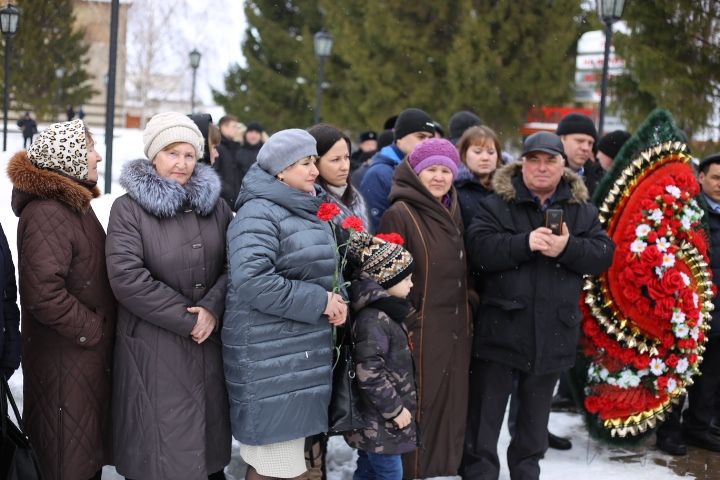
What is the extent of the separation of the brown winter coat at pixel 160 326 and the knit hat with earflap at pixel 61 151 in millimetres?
192

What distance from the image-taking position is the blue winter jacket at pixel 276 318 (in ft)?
10.0

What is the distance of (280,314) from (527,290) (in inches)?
56.0

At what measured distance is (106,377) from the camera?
3.27 meters

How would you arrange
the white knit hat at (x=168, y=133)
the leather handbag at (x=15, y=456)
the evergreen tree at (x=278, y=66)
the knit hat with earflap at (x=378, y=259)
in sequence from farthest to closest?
the evergreen tree at (x=278, y=66)
the knit hat with earflap at (x=378, y=259)
the white knit hat at (x=168, y=133)
the leather handbag at (x=15, y=456)

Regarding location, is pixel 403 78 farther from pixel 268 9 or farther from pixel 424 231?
pixel 424 231

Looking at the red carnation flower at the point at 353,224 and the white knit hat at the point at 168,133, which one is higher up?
the white knit hat at the point at 168,133

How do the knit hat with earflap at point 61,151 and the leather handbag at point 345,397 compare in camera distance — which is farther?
the leather handbag at point 345,397

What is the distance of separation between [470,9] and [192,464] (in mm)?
16720

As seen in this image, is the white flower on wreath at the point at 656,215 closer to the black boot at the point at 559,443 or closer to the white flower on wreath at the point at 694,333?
the white flower on wreath at the point at 694,333

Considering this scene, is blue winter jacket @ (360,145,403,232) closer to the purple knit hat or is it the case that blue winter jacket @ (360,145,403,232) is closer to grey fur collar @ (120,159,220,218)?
the purple knit hat

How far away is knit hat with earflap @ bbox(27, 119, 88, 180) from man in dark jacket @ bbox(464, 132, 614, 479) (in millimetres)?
1957

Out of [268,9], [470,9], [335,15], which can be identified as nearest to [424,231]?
[470,9]

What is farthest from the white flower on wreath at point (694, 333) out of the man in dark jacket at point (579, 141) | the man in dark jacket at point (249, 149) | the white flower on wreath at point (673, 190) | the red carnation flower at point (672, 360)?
the man in dark jacket at point (249, 149)

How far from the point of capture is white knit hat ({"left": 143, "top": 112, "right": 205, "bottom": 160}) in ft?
10.7
